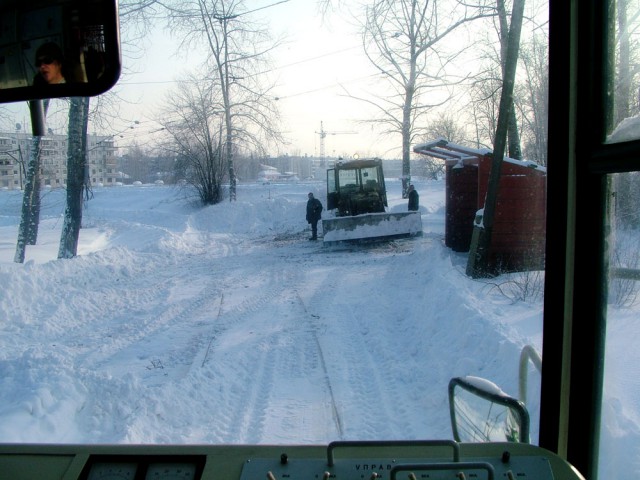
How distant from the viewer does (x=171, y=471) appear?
180 cm

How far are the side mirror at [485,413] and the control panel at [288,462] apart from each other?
0.09m

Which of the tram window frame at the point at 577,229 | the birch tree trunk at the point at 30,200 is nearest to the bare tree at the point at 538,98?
the tram window frame at the point at 577,229

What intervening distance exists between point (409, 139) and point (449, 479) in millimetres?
27037

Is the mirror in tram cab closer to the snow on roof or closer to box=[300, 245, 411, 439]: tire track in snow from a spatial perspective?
box=[300, 245, 411, 439]: tire track in snow

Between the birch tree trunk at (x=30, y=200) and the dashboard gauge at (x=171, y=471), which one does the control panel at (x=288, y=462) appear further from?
the birch tree trunk at (x=30, y=200)

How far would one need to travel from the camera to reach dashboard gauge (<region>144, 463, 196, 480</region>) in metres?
1.78

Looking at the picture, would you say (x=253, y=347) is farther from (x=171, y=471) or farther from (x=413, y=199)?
(x=413, y=199)

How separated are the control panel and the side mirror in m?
0.09

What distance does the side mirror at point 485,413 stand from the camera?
1.83 meters

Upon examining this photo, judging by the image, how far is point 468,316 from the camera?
7402mm

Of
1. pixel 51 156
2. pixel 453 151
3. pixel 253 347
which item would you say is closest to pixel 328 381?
pixel 253 347

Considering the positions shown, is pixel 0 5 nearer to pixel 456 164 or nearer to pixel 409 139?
pixel 456 164

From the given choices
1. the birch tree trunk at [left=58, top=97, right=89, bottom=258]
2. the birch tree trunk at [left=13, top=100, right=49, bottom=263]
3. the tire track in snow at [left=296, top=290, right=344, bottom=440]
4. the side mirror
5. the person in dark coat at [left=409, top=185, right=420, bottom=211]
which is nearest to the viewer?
the side mirror

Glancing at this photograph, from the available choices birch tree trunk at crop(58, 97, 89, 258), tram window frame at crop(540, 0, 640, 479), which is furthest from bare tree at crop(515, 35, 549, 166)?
birch tree trunk at crop(58, 97, 89, 258)
